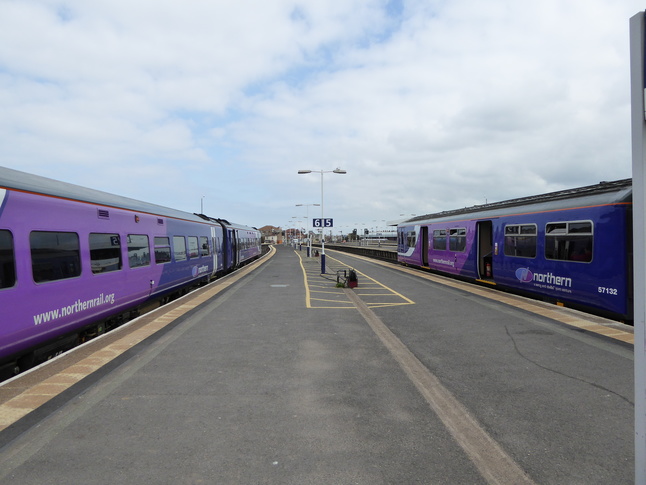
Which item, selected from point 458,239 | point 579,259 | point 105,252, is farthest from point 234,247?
point 579,259

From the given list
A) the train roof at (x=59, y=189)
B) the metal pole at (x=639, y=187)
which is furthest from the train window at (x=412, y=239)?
the metal pole at (x=639, y=187)

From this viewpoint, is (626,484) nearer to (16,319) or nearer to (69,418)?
(69,418)

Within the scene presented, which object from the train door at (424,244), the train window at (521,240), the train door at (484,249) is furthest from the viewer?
the train door at (424,244)

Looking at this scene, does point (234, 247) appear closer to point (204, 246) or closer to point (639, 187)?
point (204, 246)

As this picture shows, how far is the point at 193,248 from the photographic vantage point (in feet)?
51.2

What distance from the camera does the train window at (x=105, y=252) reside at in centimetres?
778

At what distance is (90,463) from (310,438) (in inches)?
80.6

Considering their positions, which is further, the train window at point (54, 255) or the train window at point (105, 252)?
the train window at point (105, 252)

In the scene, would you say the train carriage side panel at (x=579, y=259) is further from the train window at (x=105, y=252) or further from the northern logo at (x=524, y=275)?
the train window at (x=105, y=252)

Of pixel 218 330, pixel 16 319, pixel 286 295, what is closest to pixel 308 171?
pixel 286 295

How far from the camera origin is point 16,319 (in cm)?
548

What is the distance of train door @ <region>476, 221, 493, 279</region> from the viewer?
15703 millimetres

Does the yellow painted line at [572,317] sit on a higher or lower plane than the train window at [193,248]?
lower

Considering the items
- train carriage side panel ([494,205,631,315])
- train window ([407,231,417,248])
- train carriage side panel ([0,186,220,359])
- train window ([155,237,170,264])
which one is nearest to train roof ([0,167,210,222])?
train carriage side panel ([0,186,220,359])
